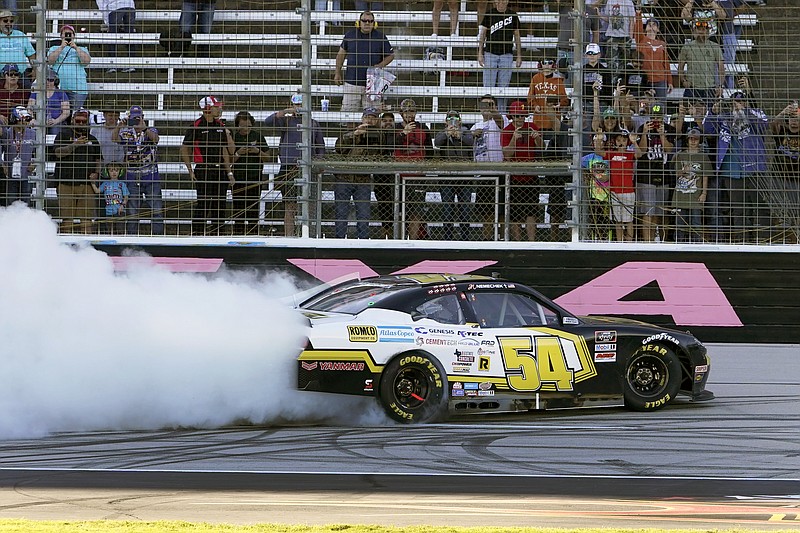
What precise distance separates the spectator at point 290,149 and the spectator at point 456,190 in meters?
1.43

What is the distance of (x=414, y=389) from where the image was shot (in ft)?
31.4

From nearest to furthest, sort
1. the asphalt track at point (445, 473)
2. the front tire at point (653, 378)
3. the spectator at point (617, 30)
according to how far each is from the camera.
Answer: the asphalt track at point (445, 473) < the front tire at point (653, 378) < the spectator at point (617, 30)

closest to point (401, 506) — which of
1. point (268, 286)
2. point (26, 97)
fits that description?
point (268, 286)

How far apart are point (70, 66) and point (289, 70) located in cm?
258

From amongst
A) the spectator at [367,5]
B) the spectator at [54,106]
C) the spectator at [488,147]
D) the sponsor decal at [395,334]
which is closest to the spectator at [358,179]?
the spectator at [488,147]

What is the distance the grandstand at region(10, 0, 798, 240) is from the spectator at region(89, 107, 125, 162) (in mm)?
415

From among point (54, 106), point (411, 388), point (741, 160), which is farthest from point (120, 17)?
point (741, 160)

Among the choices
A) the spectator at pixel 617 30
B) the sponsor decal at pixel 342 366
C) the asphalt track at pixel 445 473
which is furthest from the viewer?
the spectator at pixel 617 30

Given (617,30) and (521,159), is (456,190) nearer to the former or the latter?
(521,159)

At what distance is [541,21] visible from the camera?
563 inches

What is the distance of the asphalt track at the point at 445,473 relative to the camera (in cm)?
599

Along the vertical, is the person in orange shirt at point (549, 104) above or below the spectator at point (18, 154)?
above

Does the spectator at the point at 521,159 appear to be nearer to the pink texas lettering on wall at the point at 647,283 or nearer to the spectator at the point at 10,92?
the pink texas lettering on wall at the point at 647,283

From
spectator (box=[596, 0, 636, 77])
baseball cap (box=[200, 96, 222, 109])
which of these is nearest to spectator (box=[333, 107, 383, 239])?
baseball cap (box=[200, 96, 222, 109])
